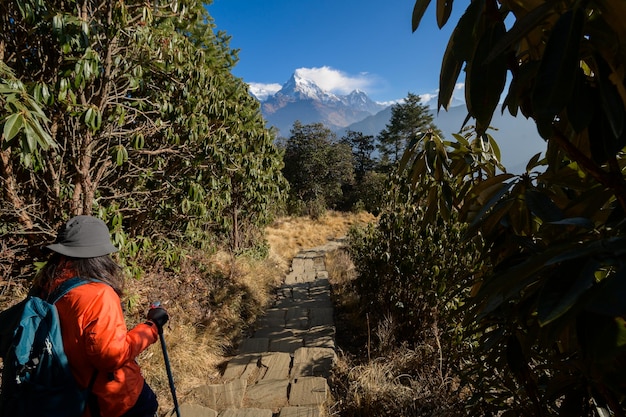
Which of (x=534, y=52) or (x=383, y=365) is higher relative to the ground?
(x=534, y=52)

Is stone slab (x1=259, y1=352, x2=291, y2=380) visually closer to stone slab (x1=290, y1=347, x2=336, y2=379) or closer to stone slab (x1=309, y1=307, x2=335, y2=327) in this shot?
stone slab (x1=290, y1=347, x2=336, y2=379)

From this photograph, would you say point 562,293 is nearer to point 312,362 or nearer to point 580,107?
point 580,107

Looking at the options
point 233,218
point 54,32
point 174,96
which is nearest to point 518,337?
point 54,32

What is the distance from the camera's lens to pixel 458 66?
628 mm

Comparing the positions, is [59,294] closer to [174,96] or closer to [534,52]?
[534,52]

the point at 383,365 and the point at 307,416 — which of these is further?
the point at 383,365

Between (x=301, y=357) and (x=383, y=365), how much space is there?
1039 millimetres

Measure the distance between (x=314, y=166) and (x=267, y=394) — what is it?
1568 centimetres

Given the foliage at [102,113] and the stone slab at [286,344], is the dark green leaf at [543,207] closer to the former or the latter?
the foliage at [102,113]

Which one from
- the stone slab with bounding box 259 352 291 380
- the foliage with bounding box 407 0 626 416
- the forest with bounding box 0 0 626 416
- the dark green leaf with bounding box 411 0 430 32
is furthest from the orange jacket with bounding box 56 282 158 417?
the stone slab with bounding box 259 352 291 380

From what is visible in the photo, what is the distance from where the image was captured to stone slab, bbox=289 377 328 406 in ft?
9.90

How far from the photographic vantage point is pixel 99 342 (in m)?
1.44

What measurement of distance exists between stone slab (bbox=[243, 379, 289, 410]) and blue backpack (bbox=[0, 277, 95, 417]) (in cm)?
199

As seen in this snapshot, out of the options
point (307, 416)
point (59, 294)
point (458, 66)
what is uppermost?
point (458, 66)
